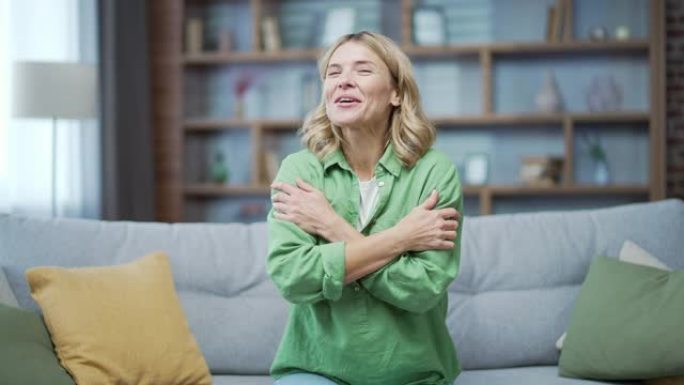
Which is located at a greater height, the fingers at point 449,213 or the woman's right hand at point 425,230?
the fingers at point 449,213

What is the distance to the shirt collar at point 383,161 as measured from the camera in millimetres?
2239

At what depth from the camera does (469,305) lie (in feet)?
9.23

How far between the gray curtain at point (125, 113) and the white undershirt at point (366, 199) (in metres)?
3.32

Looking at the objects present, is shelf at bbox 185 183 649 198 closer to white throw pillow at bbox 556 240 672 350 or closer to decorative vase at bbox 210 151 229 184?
decorative vase at bbox 210 151 229 184

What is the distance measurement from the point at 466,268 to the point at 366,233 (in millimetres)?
701

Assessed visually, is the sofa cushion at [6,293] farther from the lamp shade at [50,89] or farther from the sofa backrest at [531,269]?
the lamp shade at [50,89]

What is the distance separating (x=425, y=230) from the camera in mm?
2105

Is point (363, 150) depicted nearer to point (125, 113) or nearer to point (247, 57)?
point (125, 113)

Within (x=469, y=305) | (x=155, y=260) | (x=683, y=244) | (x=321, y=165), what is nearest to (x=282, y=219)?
(x=321, y=165)

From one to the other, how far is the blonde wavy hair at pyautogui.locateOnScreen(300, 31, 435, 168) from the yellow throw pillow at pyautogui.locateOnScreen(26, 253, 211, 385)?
0.61 meters

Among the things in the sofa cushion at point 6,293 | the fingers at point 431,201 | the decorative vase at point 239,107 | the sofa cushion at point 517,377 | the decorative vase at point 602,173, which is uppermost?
the decorative vase at point 239,107

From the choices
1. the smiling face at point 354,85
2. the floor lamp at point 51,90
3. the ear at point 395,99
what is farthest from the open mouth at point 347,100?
the floor lamp at point 51,90

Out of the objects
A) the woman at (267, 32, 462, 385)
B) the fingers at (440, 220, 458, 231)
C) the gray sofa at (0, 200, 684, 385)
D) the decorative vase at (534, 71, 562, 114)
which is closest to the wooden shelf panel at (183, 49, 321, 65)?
the decorative vase at (534, 71, 562, 114)

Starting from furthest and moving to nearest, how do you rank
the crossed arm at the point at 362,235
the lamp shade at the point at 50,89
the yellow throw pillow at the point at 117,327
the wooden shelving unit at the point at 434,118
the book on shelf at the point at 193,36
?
the book on shelf at the point at 193,36, the wooden shelving unit at the point at 434,118, the lamp shade at the point at 50,89, the yellow throw pillow at the point at 117,327, the crossed arm at the point at 362,235
